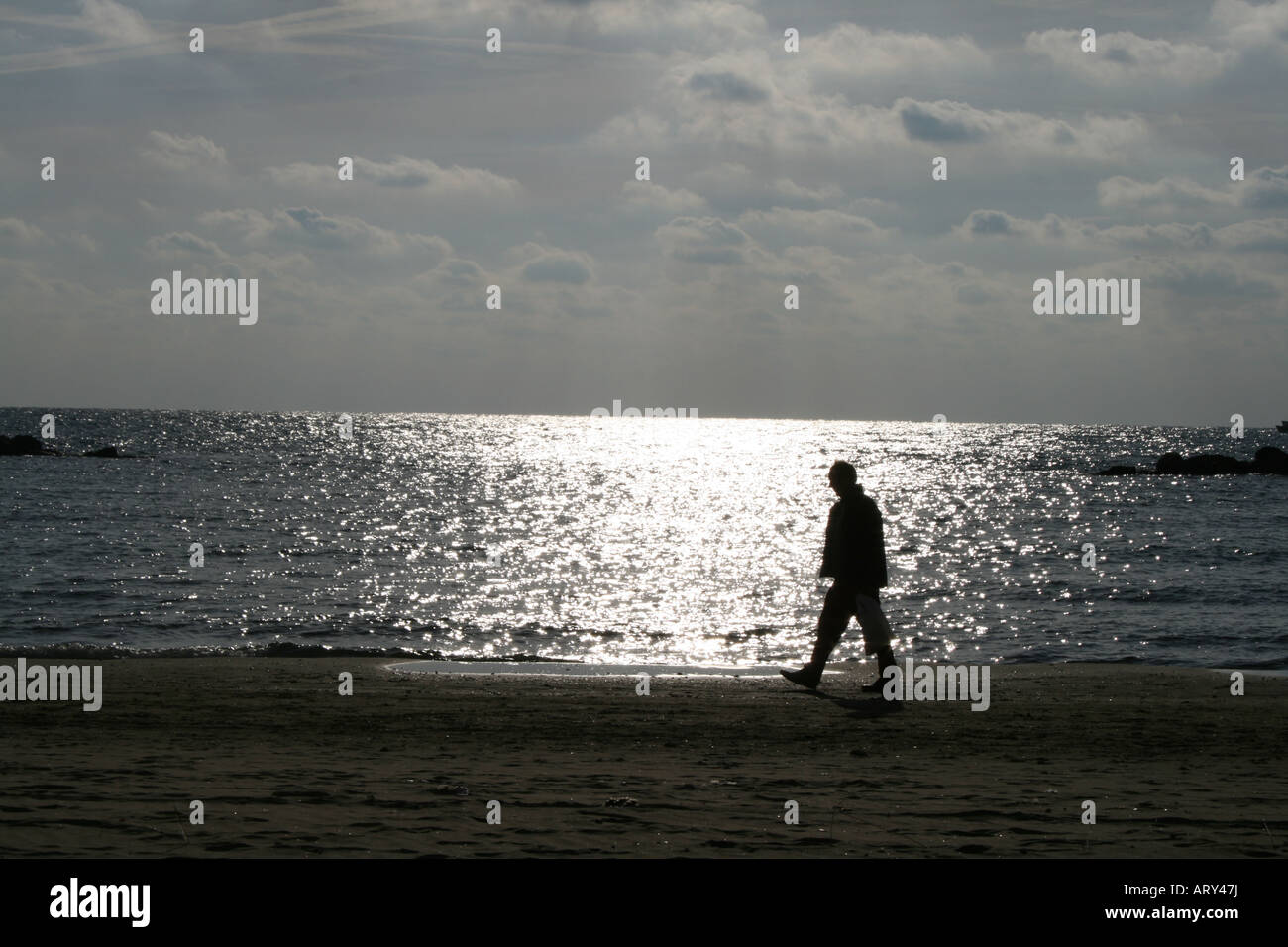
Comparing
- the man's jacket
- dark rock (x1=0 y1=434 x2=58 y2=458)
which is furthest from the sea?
dark rock (x1=0 y1=434 x2=58 y2=458)

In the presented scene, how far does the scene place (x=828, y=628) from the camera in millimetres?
11758

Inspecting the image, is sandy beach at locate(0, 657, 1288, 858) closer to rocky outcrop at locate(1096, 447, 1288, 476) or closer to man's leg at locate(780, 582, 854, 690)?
man's leg at locate(780, 582, 854, 690)

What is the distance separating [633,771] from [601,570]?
27764 millimetres

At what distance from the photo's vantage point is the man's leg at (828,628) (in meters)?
11.6

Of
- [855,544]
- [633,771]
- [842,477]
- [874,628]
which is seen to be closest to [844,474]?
[842,477]

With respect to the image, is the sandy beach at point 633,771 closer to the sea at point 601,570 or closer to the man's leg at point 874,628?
the man's leg at point 874,628

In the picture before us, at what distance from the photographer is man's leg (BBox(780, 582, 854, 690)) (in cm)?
1165

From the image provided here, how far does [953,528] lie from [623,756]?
46.3 metres

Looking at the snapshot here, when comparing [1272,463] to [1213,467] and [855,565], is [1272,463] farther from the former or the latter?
[855,565]

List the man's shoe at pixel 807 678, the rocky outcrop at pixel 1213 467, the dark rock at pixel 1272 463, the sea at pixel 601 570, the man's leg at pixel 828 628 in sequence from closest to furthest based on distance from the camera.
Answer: the man's leg at pixel 828 628, the man's shoe at pixel 807 678, the sea at pixel 601 570, the rocky outcrop at pixel 1213 467, the dark rock at pixel 1272 463

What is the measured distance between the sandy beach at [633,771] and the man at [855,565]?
0.61 m

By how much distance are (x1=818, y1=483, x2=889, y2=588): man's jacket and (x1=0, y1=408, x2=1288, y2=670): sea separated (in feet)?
20.9

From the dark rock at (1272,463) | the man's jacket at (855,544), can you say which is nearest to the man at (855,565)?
the man's jacket at (855,544)
